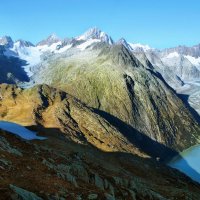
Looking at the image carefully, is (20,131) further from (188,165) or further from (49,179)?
(188,165)

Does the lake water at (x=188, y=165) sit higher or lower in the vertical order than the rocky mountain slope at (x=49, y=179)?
lower

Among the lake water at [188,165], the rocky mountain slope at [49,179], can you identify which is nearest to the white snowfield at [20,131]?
the rocky mountain slope at [49,179]

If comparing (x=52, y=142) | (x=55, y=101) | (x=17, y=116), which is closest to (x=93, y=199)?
(x=52, y=142)

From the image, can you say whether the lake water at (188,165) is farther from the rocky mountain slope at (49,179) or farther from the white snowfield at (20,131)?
the rocky mountain slope at (49,179)

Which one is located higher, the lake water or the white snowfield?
the white snowfield

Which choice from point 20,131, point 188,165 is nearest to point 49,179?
point 20,131

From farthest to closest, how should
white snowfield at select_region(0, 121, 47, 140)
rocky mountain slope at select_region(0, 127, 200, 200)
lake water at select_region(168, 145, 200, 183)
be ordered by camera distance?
lake water at select_region(168, 145, 200, 183) → white snowfield at select_region(0, 121, 47, 140) → rocky mountain slope at select_region(0, 127, 200, 200)

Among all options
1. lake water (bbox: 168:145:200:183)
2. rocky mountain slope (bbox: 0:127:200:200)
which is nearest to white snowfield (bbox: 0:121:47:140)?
rocky mountain slope (bbox: 0:127:200:200)

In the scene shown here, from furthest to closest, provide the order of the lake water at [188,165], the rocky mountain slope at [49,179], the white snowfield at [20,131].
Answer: the lake water at [188,165] → the white snowfield at [20,131] → the rocky mountain slope at [49,179]

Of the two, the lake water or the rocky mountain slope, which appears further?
the lake water

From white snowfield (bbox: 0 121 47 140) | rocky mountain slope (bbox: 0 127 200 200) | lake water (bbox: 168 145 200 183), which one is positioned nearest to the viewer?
rocky mountain slope (bbox: 0 127 200 200)

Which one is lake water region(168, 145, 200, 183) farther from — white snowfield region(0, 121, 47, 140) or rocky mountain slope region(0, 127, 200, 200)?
rocky mountain slope region(0, 127, 200, 200)
